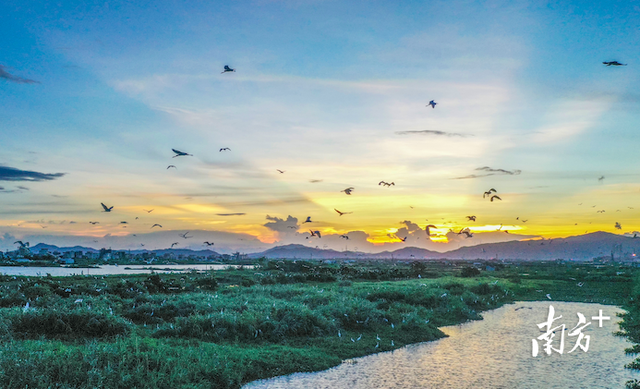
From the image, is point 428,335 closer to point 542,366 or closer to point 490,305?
point 542,366

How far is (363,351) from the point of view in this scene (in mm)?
19047

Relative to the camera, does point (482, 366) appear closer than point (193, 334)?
Yes

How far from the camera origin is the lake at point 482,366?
15.0 metres

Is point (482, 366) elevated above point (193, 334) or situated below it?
below

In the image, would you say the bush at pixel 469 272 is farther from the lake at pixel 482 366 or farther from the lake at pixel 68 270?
the lake at pixel 68 270

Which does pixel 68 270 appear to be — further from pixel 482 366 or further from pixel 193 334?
pixel 482 366

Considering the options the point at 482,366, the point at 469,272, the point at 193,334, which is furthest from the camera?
the point at 469,272

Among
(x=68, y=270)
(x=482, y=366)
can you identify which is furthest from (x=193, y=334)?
(x=68, y=270)

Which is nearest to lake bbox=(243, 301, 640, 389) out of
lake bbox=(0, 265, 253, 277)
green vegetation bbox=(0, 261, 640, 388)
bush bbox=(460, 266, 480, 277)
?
green vegetation bbox=(0, 261, 640, 388)

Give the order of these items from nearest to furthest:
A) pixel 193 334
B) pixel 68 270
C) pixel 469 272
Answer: pixel 193 334 < pixel 469 272 < pixel 68 270

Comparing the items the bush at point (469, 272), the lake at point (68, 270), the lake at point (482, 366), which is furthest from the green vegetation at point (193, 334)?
the lake at point (68, 270)

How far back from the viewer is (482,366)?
56.7 ft

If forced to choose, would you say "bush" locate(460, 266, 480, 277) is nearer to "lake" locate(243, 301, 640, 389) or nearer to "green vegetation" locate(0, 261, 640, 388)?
"green vegetation" locate(0, 261, 640, 388)

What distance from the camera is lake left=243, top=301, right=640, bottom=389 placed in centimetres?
1498
